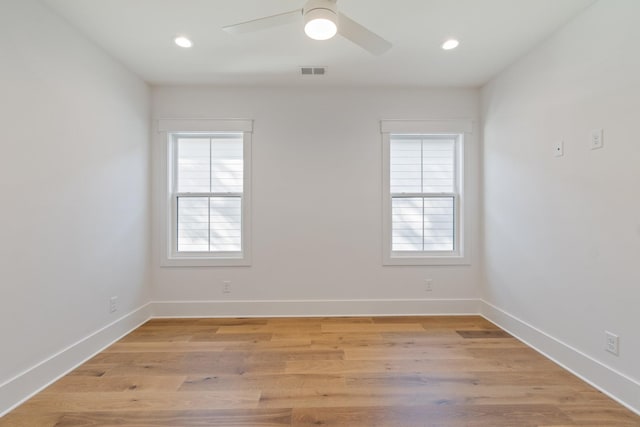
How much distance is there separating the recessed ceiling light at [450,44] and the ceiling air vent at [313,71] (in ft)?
3.58

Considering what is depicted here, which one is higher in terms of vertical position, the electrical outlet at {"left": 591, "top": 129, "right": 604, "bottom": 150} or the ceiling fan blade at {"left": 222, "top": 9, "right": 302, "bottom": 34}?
the ceiling fan blade at {"left": 222, "top": 9, "right": 302, "bottom": 34}

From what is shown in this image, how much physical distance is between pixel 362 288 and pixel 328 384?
1.44 m

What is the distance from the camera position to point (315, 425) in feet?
5.25

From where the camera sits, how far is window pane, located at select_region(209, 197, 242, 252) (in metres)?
3.34

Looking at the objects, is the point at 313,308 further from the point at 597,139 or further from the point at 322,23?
the point at 597,139

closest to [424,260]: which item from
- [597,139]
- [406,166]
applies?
[406,166]

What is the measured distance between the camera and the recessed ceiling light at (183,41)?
93.1 inches

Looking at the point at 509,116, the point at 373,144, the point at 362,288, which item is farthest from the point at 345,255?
the point at 509,116

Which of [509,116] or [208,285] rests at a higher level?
[509,116]

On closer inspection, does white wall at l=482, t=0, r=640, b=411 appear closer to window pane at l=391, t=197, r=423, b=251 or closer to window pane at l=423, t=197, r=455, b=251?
window pane at l=423, t=197, r=455, b=251

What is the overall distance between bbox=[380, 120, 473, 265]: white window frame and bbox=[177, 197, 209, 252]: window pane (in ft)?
6.75

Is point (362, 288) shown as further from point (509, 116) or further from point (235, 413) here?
point (509, 116)

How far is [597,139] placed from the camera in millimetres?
1955

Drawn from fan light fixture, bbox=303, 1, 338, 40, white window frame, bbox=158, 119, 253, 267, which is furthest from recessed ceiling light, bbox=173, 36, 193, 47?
fan light fixture, bbox=303, 1, 338, 40
